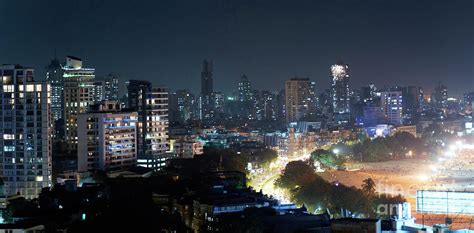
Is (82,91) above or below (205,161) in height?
above

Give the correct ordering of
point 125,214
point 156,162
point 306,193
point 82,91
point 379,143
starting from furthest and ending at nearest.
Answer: point 379,143, point 82,91, point 156,162, point 306,193, point 125,214

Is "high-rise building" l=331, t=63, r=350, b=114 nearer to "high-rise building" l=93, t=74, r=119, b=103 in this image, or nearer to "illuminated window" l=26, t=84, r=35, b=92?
"high-rise building" l=93, t=74, r=119, b=103

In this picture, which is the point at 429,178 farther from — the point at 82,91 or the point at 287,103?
the point at 287,103

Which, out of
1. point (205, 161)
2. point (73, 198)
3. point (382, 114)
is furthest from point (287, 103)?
point (73, 198)

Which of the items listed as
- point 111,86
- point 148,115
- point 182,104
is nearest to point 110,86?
point 111,86

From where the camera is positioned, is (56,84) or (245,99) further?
(245,99)

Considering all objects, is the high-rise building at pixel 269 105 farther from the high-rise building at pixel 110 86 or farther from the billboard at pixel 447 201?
the billboard at pixel 447 201

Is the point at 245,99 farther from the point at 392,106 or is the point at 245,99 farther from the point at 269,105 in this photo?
the point at 392,106
